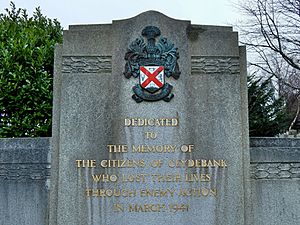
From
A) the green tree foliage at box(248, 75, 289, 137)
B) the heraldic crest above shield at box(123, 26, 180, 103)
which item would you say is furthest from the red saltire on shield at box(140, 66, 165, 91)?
the green tree foliage at box(248, 75, 289, 137)

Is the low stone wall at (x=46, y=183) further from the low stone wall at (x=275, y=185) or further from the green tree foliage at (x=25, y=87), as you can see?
the green tree foliage at (x=25, y=87)

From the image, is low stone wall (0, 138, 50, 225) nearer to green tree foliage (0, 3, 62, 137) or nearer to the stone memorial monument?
the stone memorial monument

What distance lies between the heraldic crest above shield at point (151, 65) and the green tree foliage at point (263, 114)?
830cm

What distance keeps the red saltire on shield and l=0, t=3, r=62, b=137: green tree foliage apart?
2285mm

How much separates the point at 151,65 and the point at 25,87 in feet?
8.68

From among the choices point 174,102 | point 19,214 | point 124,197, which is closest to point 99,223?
point 124,197

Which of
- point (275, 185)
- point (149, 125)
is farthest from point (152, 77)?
point (275, 185)

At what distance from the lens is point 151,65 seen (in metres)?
6.93

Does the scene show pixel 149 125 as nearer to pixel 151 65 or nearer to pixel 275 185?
pixel 151 65

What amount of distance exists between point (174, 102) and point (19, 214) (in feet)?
10.5

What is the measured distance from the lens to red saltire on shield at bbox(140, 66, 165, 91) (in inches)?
270

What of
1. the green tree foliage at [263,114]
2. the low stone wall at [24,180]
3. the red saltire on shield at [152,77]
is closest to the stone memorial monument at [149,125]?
the red saltire on shield at [152,77]

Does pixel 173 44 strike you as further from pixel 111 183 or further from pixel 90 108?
pixel 111 183

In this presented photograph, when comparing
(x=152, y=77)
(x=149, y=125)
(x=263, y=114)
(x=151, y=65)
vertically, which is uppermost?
(x=151, y=65)
